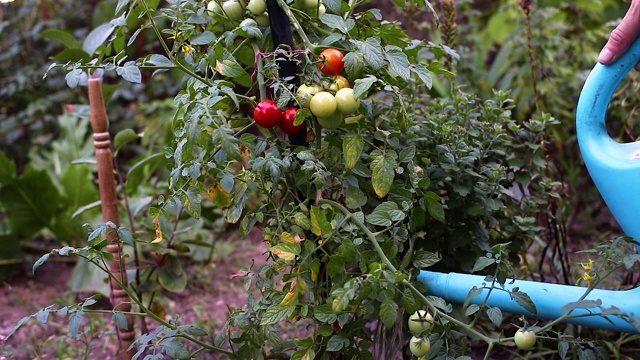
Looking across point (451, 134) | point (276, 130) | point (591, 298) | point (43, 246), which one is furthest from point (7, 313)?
point (591, 298)

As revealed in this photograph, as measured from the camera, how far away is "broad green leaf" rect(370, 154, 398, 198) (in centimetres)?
116

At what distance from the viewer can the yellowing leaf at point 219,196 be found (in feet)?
4.25

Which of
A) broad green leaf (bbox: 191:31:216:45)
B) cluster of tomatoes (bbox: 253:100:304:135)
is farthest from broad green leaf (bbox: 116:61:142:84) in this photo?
cluster of tomatoes (bbox: 253:100:304:135)

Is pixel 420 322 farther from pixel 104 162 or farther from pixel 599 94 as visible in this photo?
pixel 104 162

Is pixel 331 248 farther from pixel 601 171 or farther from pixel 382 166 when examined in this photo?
pixel 601 171

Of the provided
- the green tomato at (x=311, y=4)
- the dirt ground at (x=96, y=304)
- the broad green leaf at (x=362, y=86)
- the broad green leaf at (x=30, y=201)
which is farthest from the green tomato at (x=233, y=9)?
the broad green leaf at (x=30, y=201)

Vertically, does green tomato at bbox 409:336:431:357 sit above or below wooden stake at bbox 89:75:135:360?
above

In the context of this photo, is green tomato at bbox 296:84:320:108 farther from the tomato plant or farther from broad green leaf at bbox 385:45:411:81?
broad green leaf at bbox 385:45:411:81

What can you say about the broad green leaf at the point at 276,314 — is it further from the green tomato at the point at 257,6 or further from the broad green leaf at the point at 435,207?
the green tomato at the point at 257,6

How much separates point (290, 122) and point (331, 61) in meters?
0.13

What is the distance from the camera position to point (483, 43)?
3.80m

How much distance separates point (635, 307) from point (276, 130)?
711mm

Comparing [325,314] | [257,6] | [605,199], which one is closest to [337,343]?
[325,314]

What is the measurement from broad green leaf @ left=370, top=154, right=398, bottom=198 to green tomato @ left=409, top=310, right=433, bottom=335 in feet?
0.70
